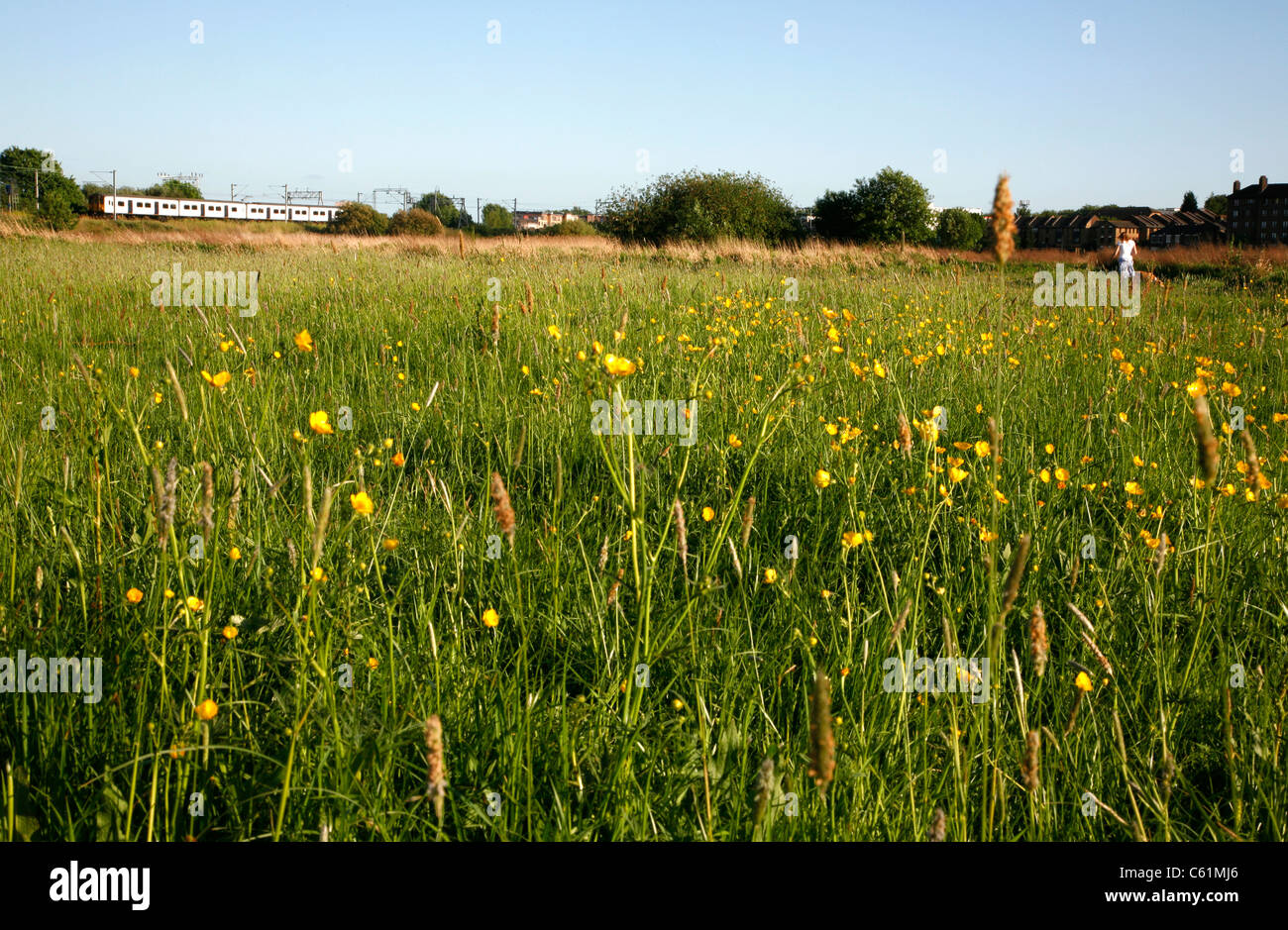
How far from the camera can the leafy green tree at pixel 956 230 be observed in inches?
1868

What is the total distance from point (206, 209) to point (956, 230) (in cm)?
4643

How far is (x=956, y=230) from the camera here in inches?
1901

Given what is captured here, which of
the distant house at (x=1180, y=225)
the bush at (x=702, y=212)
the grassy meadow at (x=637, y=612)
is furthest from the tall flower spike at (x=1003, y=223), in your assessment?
the distant house at (x=1180, y=225)

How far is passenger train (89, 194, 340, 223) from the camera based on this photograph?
162 feet

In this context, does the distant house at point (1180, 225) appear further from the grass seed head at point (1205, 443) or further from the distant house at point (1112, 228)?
the grass seed head at point (1205, 443)

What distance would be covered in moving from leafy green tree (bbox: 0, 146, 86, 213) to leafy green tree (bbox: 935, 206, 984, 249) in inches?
1825

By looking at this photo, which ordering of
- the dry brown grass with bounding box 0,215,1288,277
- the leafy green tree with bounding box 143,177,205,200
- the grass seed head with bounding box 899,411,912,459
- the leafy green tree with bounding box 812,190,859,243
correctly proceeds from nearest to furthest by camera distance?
the grass seed head with bounding box 899,411,912,459 → the dry brown grass with bounding box 0,215,1288,277 → the leafy green tree with bounding box 812,190,859,243 → the leafy green tree with bounding box 143,177,205,200

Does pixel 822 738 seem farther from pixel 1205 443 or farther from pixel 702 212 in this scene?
pixel 702 212

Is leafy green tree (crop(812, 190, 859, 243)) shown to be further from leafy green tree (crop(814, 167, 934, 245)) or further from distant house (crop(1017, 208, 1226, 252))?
distant house (crop(1017, 208, 1226, 252))

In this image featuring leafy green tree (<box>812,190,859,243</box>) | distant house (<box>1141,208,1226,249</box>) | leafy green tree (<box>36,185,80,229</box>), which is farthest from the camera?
distant house (<box>1141,208,1226,249</box>)

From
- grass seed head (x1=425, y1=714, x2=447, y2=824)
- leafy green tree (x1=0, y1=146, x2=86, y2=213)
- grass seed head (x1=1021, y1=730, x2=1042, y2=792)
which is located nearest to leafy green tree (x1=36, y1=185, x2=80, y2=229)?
leafy green tree (x1=0, y1=146, x2=86, y2=213)

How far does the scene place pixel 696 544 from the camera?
2326mm

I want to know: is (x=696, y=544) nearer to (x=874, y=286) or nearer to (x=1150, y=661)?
(x=1150, y=661)

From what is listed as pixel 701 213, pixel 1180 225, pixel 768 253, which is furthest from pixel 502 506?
pixel 1180 225
